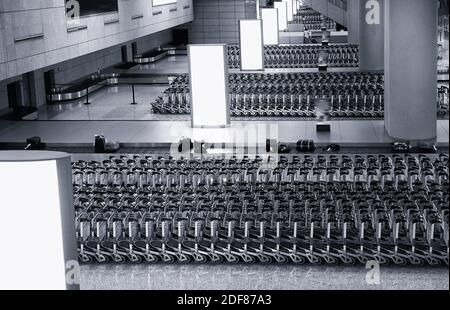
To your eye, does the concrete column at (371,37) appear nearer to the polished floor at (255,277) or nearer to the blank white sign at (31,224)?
the polished floor at (255,277)

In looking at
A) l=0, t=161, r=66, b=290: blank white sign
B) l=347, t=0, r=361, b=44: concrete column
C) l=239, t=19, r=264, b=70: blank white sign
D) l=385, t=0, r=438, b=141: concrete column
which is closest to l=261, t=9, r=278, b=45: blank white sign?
l=239, t=19, r=264, b=70: blank white sign

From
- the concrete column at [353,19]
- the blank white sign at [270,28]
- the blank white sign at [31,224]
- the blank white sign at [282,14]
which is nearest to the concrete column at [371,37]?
the blank white sign at [270,28]

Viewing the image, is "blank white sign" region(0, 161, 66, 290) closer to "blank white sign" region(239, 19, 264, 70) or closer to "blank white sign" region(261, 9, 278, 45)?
"blank white sign" region(239, 19, 264, 70)

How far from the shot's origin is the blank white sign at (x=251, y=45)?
28344 millimetres

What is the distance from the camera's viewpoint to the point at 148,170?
1784 cm

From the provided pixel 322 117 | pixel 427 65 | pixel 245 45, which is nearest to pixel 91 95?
pixel 245 45

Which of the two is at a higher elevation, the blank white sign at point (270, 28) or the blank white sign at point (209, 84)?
the blank white sign at point (270, 28)

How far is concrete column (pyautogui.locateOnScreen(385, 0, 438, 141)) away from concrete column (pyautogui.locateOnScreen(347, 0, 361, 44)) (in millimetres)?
20456

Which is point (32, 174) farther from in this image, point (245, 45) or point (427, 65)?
point (245, 45)

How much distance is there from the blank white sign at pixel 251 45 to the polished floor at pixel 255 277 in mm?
15922

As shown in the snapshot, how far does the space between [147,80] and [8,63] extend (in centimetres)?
A: 1576

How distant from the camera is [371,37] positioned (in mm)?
35562

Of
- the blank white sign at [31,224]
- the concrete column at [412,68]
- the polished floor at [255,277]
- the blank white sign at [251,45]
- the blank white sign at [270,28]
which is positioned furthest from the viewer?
the blank white sign at [270,28]

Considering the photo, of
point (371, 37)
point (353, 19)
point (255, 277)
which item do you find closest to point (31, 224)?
point (255, 277)
